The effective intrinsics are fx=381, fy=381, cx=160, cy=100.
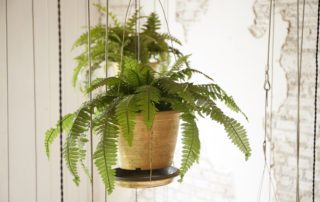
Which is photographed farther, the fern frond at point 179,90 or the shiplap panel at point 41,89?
the shiplap panel at point 41,89

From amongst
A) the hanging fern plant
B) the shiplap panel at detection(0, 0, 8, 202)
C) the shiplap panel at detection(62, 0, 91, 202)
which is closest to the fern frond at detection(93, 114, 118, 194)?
the hanging fern plant

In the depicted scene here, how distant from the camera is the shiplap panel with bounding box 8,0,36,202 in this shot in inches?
134

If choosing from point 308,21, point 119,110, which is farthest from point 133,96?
point 308,21

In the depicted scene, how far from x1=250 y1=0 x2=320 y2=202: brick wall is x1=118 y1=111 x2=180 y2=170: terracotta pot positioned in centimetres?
169

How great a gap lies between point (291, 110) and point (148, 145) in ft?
5.98

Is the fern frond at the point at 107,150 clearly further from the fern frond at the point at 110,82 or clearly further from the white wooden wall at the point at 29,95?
the white wooden wall at the point at 29,95

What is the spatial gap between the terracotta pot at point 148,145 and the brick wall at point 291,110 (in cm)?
169

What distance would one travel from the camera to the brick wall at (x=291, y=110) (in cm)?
271

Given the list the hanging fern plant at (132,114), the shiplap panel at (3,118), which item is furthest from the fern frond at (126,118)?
the shiplap panel at (3,118)

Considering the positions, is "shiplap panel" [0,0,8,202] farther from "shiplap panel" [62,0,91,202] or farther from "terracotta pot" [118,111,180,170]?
"terracotta pot" [118,111,180,170]

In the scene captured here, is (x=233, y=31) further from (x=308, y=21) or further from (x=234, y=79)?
(x=308, y=21)

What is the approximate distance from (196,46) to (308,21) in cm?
101

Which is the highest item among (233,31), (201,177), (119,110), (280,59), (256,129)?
(233,31)

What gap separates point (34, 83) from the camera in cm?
354
